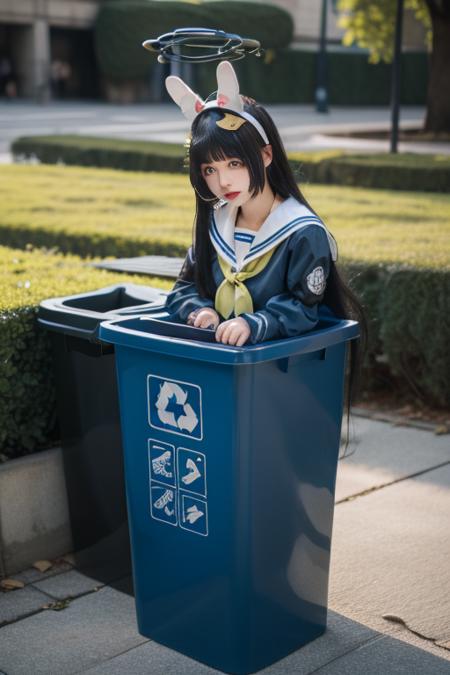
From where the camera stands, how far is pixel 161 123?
2838 cm

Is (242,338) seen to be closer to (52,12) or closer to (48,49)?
(52,12)

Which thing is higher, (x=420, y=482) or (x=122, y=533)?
(x=122, y=533)

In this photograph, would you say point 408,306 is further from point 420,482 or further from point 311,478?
point 311,478

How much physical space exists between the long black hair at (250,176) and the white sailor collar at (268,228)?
0.17 ft

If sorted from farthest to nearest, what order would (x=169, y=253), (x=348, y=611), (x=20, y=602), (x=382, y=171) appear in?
(x=382, y=171) < (x=169, y=253) < (x=20, y=602) < (x=348, y=611)

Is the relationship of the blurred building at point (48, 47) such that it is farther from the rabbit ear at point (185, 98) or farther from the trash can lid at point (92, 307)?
the rabbit ear at point (185, 98)

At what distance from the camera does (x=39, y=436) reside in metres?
3.55

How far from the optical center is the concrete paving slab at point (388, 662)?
2.73 m

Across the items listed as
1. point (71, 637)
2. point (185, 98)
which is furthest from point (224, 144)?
point (71, 637)

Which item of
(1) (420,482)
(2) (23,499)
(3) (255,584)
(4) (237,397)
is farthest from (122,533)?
(1) (420,482)

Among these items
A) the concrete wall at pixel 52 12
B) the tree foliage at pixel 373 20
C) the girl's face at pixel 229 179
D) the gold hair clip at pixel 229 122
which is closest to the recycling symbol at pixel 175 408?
the girl's face at pixel 229 179

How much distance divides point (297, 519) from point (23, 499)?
1.17 metres

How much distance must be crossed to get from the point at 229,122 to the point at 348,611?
64.2 inches

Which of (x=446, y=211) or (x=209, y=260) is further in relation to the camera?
(x=446, y=211)
